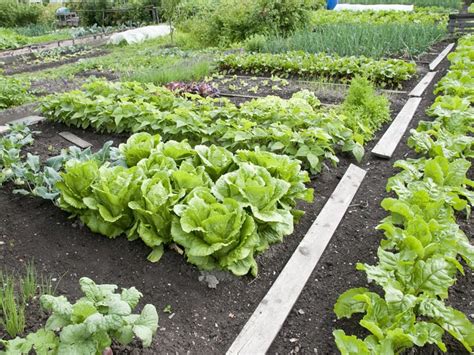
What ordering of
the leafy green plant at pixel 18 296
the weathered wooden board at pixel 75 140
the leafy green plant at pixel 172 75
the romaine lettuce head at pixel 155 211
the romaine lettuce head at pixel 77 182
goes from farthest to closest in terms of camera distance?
the leafy green plant at pixel 172 75 < the weathered wooden board at pixel 75 140 < the romaine lettuce head at pixel 77 182 < the romaine lettuce head at pixel 155 211 < the leafy green plant at pixel 18 296

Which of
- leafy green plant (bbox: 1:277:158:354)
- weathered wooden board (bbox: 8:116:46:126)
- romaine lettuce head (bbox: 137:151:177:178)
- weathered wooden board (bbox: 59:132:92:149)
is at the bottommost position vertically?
weathered wooden board (bbox: 59:132:92:149)

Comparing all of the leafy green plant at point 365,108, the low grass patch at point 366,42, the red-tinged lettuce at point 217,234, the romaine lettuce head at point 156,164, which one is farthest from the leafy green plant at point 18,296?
the low grass patch at point 366,42

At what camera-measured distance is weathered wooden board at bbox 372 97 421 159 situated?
164 inches

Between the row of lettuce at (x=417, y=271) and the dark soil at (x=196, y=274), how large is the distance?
0.19 m

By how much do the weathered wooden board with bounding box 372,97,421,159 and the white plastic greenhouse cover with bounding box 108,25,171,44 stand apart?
392 inches

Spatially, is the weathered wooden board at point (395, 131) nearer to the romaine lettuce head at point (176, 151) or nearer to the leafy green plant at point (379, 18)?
the romaine lettuce head at point (176, 151)

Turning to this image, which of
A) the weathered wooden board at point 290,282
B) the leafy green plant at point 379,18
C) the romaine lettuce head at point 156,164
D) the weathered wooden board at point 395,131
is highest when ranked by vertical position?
the romaine lettuce head at point 156,164

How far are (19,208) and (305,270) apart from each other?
87.0 inches

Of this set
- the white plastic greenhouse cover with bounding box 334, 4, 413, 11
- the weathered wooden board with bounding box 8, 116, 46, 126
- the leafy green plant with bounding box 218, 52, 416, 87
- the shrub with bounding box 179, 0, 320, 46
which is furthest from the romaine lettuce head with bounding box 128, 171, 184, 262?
the white plastic greenhouse cover with bounding box 334, 4, 413, 11

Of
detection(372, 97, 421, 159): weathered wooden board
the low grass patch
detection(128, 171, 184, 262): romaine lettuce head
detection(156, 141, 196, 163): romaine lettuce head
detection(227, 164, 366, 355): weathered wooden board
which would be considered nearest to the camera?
detection(227, 164, 366, 355): weathered wooden board

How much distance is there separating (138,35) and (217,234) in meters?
12.6

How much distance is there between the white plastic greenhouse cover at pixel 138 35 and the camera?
13.1 meters

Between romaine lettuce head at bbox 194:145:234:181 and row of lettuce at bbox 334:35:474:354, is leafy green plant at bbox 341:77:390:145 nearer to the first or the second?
row of lettuce at bbox 334:35:474:354

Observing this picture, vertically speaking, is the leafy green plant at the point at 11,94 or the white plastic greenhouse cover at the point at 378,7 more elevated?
the leafy green plant at the point at 11,94
